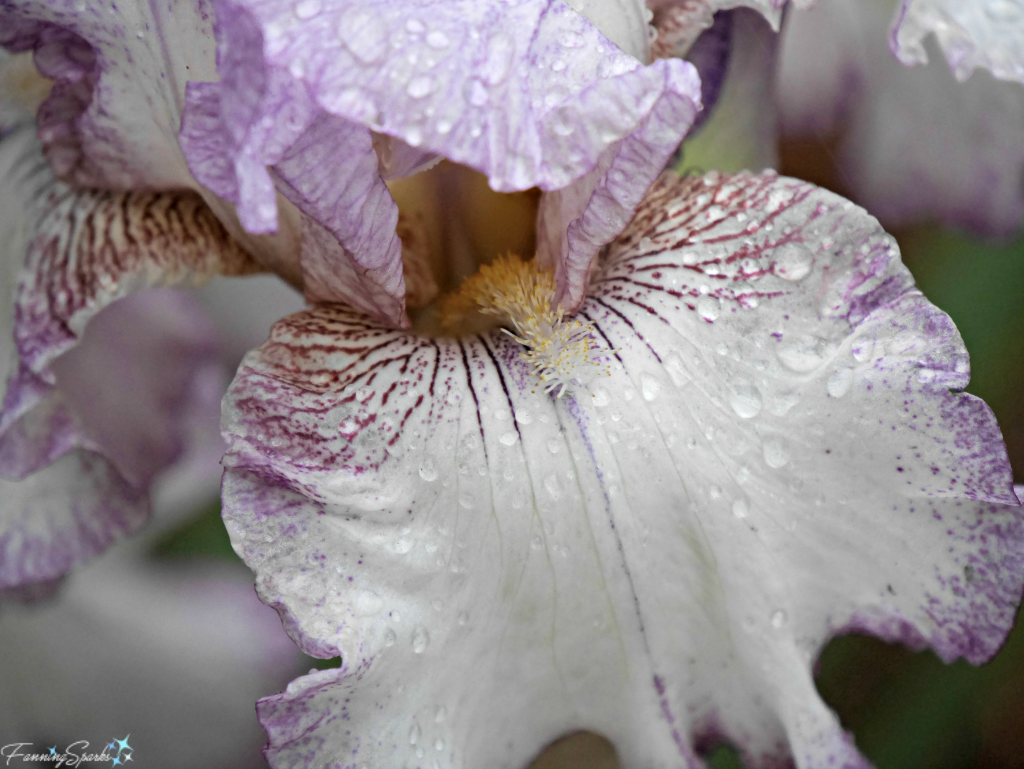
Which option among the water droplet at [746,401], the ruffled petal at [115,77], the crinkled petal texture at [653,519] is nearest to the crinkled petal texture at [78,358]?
the ruffled petal at [115,77]

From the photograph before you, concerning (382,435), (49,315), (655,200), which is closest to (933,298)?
(655,200)

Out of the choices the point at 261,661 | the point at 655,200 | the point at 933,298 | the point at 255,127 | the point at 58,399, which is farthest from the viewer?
the point at 261,661

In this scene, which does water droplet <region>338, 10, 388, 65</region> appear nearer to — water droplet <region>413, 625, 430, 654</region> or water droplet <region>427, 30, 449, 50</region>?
water droplet <region>427, 30, 449, 50</region>

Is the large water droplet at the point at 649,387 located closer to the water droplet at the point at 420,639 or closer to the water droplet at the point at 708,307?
the water droplet at the point at 708,307

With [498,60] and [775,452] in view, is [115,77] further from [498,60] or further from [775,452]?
[775,452]

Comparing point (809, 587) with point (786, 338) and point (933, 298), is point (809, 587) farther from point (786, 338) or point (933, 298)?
point (933, 298)

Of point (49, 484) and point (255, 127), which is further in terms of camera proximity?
point (49, 484)

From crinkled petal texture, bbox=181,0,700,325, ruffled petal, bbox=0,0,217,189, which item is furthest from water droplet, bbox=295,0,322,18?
ruffled petal, bbox=0,0,217,189
